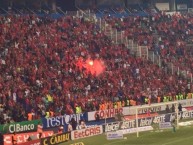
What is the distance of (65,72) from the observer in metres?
58.7

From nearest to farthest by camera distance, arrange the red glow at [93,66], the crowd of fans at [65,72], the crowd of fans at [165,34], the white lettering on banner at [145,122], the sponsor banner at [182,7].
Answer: the crowd of fans at [65,72]
the white lettering on banner at [145,122]
the red glow at [93,66]
the crowd of fans at [165,34]
the sponsor banner at [182,7]

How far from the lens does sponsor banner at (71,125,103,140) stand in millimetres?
45906

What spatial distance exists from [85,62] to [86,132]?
51.9ft

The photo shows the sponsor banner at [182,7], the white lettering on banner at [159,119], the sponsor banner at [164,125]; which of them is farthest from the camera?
the sponsor banner at [182,7]

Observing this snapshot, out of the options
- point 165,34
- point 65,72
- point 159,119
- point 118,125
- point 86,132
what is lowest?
point 86,132

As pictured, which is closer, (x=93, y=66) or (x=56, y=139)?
(x=56, y=139)

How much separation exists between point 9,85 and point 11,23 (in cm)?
1156

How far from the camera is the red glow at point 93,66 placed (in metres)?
61.8

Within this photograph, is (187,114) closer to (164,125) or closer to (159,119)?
(159,119)

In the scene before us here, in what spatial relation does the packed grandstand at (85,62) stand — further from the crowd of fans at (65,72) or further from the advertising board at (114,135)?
the advertising board at (114,135)

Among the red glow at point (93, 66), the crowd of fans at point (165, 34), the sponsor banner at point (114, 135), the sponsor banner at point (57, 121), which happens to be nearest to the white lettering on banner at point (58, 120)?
the sponsor banner at point (57, 121)

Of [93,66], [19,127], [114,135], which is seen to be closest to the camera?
[114,135]

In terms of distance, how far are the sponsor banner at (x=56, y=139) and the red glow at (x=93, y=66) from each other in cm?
1702

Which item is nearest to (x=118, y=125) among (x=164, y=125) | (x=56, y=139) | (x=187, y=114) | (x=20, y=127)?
(x=164, y=125)
